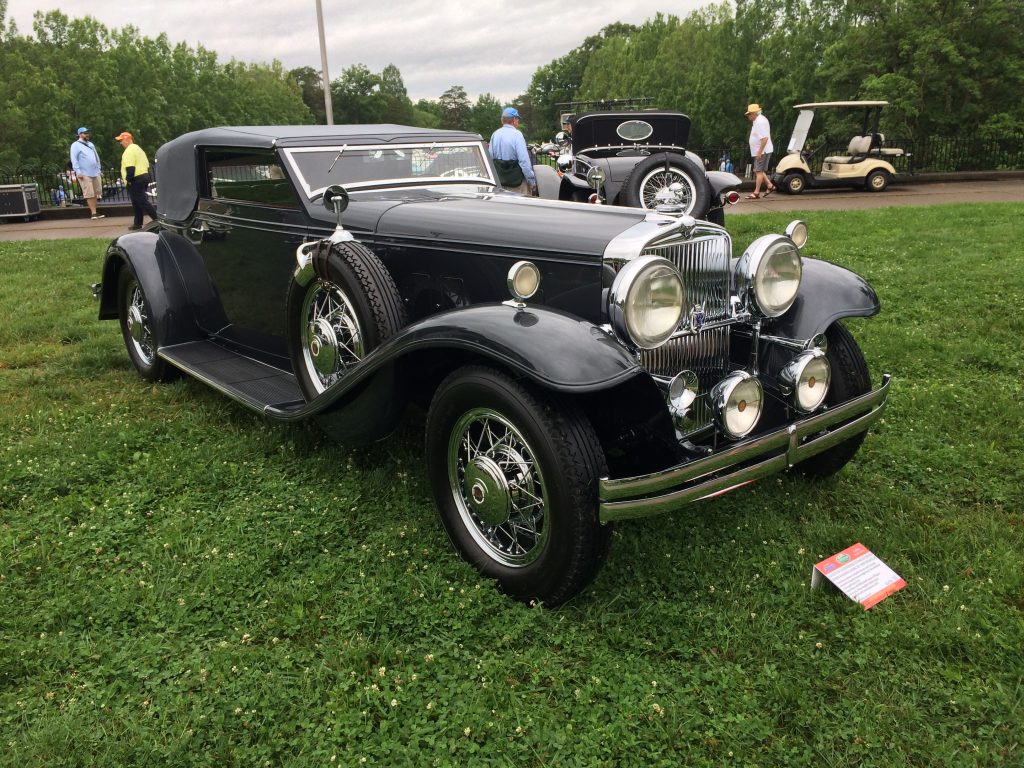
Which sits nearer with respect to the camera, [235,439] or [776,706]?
[776,706]

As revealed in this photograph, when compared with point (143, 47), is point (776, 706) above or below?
below

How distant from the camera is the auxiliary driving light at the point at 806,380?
9.53 ft

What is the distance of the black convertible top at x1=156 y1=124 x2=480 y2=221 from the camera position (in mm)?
4285

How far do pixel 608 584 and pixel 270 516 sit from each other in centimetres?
162

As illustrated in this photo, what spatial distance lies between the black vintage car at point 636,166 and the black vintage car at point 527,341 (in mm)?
4697

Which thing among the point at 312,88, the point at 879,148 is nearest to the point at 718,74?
the point at 879,148

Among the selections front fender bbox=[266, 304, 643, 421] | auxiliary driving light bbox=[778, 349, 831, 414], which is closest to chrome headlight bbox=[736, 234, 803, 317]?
auxiliary driving light bbox=[778, 349, 831, 414]

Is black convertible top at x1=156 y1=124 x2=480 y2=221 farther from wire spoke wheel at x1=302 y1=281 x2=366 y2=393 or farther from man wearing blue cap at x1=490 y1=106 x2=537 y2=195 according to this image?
man wearing blue cap at x1=490 y1=106 x2=537 y2=195

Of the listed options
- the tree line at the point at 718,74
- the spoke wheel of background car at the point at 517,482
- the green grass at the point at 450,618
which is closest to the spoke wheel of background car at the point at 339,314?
the green grass at the point at 450,618

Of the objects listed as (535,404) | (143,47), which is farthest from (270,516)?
(143,47)

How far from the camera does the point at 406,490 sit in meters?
3.59

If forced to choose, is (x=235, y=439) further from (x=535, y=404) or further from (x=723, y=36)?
(x=723, y=36)

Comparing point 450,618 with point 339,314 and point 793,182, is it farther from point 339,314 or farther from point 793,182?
point 793,182

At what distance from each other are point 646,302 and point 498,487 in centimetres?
89
